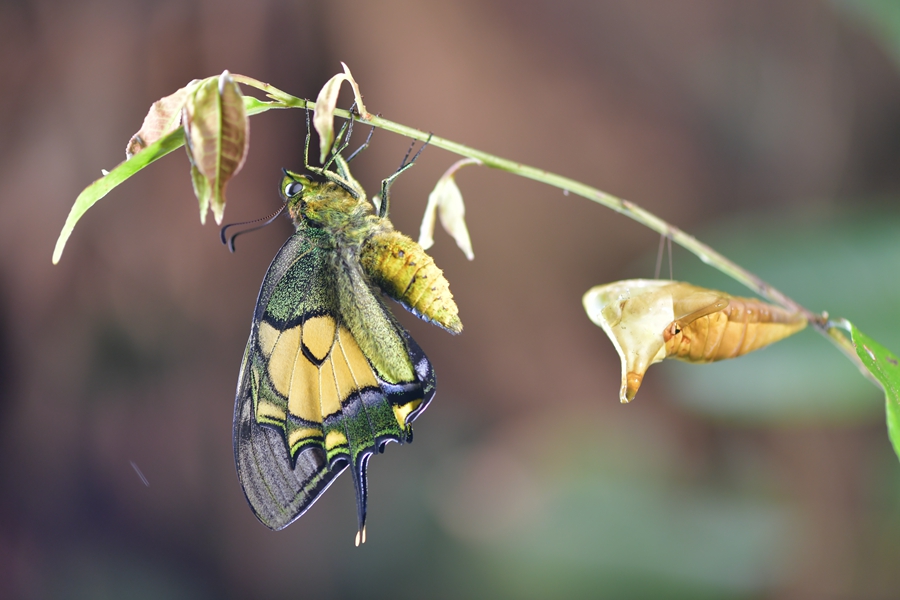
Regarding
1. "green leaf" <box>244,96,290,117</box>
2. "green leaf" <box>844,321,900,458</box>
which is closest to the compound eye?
"green leaf" <box>244,96,290,117</box>

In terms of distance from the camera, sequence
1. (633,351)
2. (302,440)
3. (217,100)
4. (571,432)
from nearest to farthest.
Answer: (217,100), (633,351), (302,440), (571,432)

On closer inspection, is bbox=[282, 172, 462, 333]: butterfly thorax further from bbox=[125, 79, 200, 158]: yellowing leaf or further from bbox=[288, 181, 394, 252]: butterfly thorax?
bbox=[125, 79, 200, 158]: yellowing leaf

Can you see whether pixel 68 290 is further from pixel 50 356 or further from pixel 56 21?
pixel 56 21

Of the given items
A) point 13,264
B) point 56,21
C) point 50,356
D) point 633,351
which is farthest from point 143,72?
point 633,351

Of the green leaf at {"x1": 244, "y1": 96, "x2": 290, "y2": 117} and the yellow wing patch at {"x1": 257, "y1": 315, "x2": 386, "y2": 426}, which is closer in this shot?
the green leaf at {"x1": 244, "y1": 96, "x2": 290, "y2": 117}

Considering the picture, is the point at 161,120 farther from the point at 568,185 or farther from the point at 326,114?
the point at 568,185

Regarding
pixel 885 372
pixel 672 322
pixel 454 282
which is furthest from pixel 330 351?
pixel 454 282
